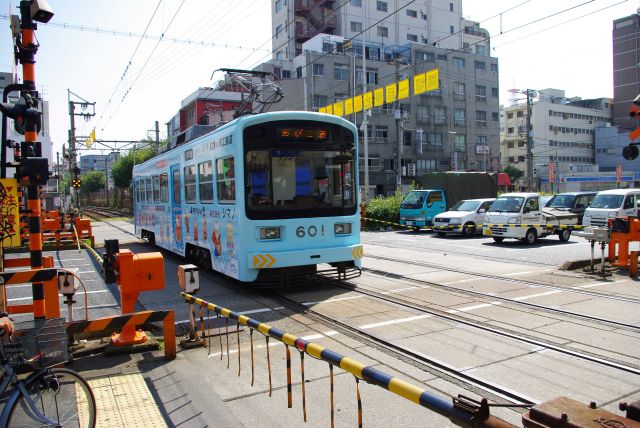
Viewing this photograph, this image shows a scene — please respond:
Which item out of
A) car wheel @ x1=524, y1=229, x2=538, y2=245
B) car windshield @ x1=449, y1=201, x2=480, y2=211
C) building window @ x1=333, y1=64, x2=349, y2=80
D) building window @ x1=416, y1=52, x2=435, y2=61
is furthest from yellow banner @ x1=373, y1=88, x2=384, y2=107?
building window @ x1=416, y1=52, x2=435, y2=61

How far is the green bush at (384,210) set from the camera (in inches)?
1080

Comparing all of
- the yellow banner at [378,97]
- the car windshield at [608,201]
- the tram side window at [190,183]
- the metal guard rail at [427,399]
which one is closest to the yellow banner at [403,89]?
the yellow banner at [378,97]

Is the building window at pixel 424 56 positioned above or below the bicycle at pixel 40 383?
above

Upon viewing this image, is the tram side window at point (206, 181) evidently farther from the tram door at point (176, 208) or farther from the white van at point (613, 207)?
the white van at point (613, 207)

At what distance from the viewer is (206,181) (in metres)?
11.3

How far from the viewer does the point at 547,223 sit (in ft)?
61.5

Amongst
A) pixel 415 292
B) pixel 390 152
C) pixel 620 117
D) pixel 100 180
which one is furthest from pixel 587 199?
pixel 100 180

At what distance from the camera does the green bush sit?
90.0 feet

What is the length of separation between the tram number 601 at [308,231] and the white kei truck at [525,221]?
10704 millimetres

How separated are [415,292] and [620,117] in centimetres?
8857

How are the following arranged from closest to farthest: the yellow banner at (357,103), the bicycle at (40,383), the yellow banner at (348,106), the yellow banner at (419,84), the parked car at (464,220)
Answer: the bicycle at (40,383) → the parked car at (464,220) → the yellow banner at (419,84) → the yellow banner at (357,103) → the yellow banner at (348,106)

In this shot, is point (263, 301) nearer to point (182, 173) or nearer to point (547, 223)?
point (182, 173)

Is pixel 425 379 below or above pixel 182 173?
below

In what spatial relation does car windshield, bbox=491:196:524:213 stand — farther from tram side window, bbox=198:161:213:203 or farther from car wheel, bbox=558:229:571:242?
tram side window, bbox=198:161:213:203
